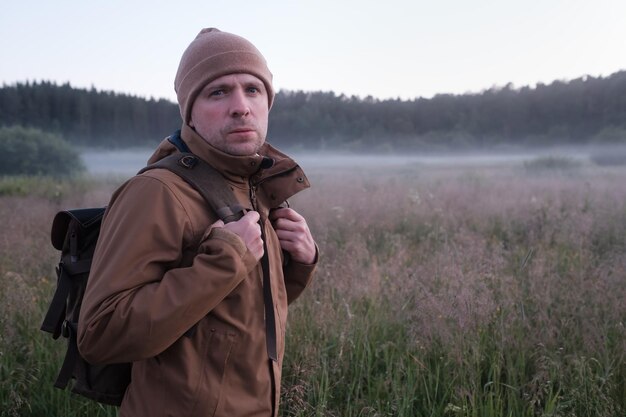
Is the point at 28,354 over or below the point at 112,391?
below

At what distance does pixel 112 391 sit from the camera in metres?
1.64

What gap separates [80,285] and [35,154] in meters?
25.8

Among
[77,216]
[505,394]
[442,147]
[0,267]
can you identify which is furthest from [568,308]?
[442,147]

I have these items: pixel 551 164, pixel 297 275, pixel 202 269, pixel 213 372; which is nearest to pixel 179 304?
pixel 202 269

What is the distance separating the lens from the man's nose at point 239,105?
156 centimetres

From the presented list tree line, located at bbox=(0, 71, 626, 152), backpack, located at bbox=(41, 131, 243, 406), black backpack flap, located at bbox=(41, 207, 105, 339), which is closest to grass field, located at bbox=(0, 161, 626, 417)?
backpack, located at bbox=(41, 131, 243, 406)

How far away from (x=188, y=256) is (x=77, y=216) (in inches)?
17.5

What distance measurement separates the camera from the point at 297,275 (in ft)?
6.52

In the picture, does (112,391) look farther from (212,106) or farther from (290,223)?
(212,106)

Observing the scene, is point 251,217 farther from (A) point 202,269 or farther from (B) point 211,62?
(B) point 211,62

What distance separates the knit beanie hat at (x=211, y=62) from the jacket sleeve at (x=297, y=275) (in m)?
0.72

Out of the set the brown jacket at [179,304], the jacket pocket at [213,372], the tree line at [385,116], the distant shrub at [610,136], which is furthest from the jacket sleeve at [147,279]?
the distant shrub at [610,136]

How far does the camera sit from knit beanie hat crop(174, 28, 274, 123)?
158 centimetres

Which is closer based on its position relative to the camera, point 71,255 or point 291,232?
point 71,255
